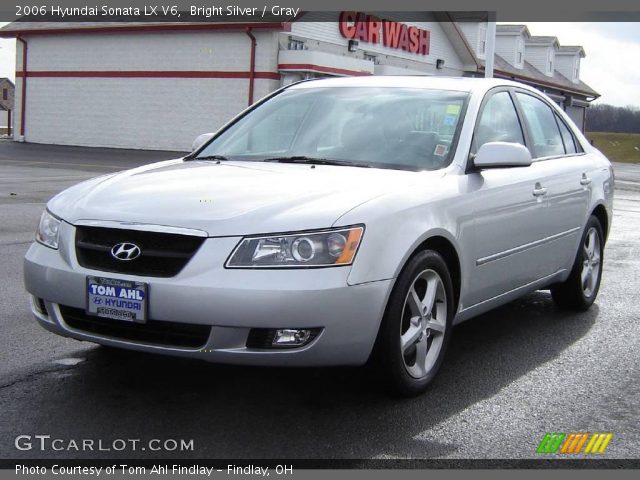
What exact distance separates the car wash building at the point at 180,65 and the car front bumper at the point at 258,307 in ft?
89.6

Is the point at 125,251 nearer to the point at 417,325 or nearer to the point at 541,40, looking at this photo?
the point at 417,325

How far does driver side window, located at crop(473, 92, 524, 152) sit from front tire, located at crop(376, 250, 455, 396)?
3.26 ft

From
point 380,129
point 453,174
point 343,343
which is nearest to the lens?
point 343,343

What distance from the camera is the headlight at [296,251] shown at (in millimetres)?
3793

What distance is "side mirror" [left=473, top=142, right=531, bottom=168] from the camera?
4.84 meters

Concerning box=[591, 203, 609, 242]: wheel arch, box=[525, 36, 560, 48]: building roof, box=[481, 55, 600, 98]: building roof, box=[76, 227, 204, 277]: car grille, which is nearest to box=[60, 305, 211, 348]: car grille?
box=[76, 227, 204, 277]: car grille

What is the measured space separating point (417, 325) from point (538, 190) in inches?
62.2

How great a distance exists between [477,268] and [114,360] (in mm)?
1991

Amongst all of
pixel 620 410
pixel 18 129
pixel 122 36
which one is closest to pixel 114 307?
pixel 620 410

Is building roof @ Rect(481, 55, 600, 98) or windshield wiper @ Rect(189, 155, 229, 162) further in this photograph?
building roof @ Rect(481, 55, 600, 98)

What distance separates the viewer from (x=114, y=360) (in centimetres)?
487

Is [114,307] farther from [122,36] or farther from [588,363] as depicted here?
[122,36]

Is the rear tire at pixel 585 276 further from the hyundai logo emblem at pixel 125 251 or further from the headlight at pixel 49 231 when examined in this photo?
the headlight at pixel 49 231

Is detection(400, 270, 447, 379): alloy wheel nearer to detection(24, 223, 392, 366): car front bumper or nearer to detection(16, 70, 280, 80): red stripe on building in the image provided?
detection(24, 223, 392, 366): car front bumper
